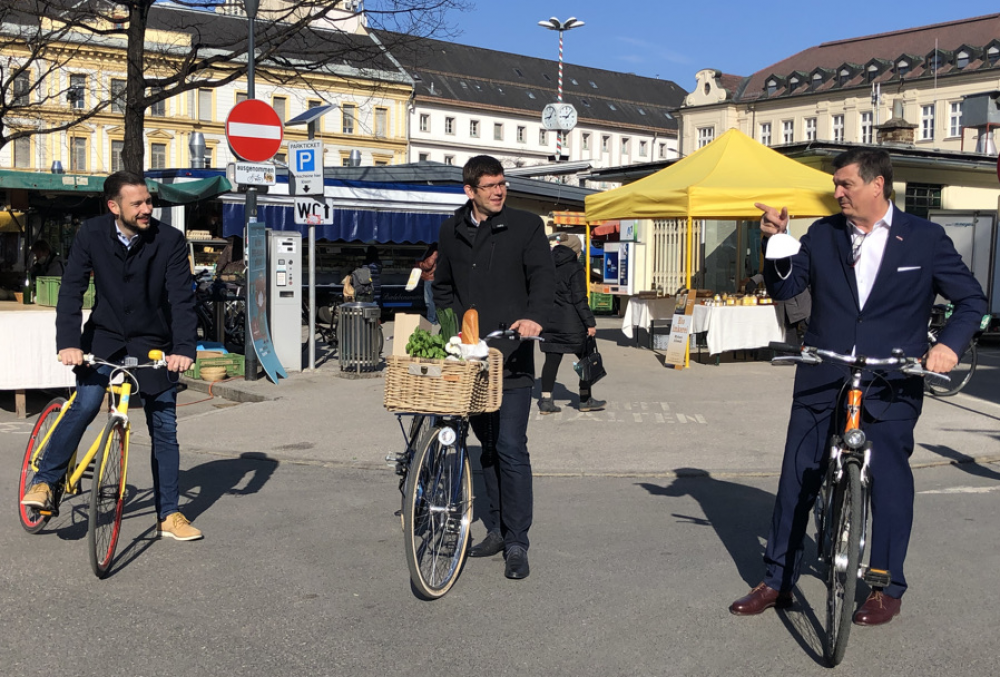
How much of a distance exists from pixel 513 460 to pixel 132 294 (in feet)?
6.93

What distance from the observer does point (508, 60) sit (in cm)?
9906

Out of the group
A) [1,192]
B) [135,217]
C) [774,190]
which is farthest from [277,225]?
[135,217]

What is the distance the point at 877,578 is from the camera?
4.64 m

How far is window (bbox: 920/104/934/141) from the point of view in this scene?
72.2m

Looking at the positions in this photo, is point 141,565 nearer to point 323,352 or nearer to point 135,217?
point 135,217

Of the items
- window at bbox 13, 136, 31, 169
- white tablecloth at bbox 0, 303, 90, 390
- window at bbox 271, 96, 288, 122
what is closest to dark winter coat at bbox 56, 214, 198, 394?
white tablecloth at bbox 0, 303, 90, 390

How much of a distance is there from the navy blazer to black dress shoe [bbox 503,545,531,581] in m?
1.57

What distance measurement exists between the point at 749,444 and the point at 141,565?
5.60 metres

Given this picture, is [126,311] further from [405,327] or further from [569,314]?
[569,314]

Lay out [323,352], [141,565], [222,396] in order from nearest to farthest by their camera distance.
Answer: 1. [141,565]
2. [222,396]
3. [323,352]

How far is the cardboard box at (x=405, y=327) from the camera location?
531 centimetres

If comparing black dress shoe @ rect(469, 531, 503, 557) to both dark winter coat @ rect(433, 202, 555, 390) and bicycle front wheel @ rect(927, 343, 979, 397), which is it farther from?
bicycle front wheel @ rect(927, 343, 979, 397)

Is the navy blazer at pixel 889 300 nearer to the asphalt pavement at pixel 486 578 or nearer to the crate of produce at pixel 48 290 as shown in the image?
the asphalt pavement at pixel 486 578

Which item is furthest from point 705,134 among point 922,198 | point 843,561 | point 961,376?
point 843,561
